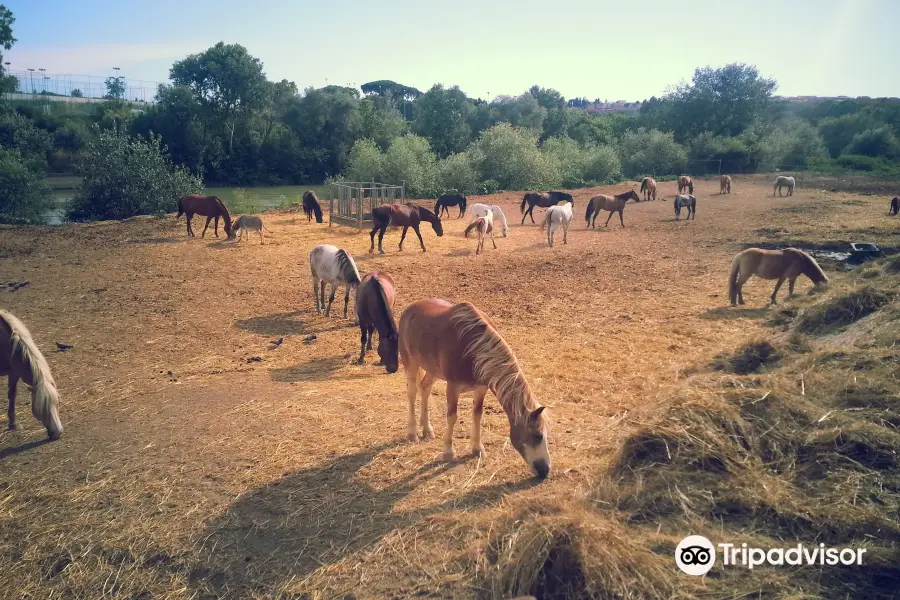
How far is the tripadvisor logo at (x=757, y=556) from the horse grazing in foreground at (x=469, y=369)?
1.33 meters

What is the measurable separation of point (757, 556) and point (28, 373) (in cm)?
674

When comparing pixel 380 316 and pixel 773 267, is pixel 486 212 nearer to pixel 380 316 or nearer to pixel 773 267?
pixel 773 267

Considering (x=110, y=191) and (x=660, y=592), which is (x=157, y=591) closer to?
(x=660, y=592)

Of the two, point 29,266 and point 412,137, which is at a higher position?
point 412,137

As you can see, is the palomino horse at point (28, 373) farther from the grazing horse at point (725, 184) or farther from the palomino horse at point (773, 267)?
the grazing horse at point (725, 184)

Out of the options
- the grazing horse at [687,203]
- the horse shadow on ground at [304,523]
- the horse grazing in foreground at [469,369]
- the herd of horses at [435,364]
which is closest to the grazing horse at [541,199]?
the grazing horse at [687,203]

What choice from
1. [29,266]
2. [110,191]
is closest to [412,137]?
[110,191]

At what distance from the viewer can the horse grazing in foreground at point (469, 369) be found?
430 cm

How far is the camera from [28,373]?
5695 millimetres

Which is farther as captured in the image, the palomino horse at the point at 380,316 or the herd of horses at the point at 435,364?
the palomino horse at the point at 380,316

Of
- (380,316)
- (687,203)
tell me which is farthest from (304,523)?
(687,203)

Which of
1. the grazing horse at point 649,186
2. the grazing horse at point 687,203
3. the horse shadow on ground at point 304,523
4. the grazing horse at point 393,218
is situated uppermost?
the grazing horse at point 649,186

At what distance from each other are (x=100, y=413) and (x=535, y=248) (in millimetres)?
12790

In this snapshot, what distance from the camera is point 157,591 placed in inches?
137
